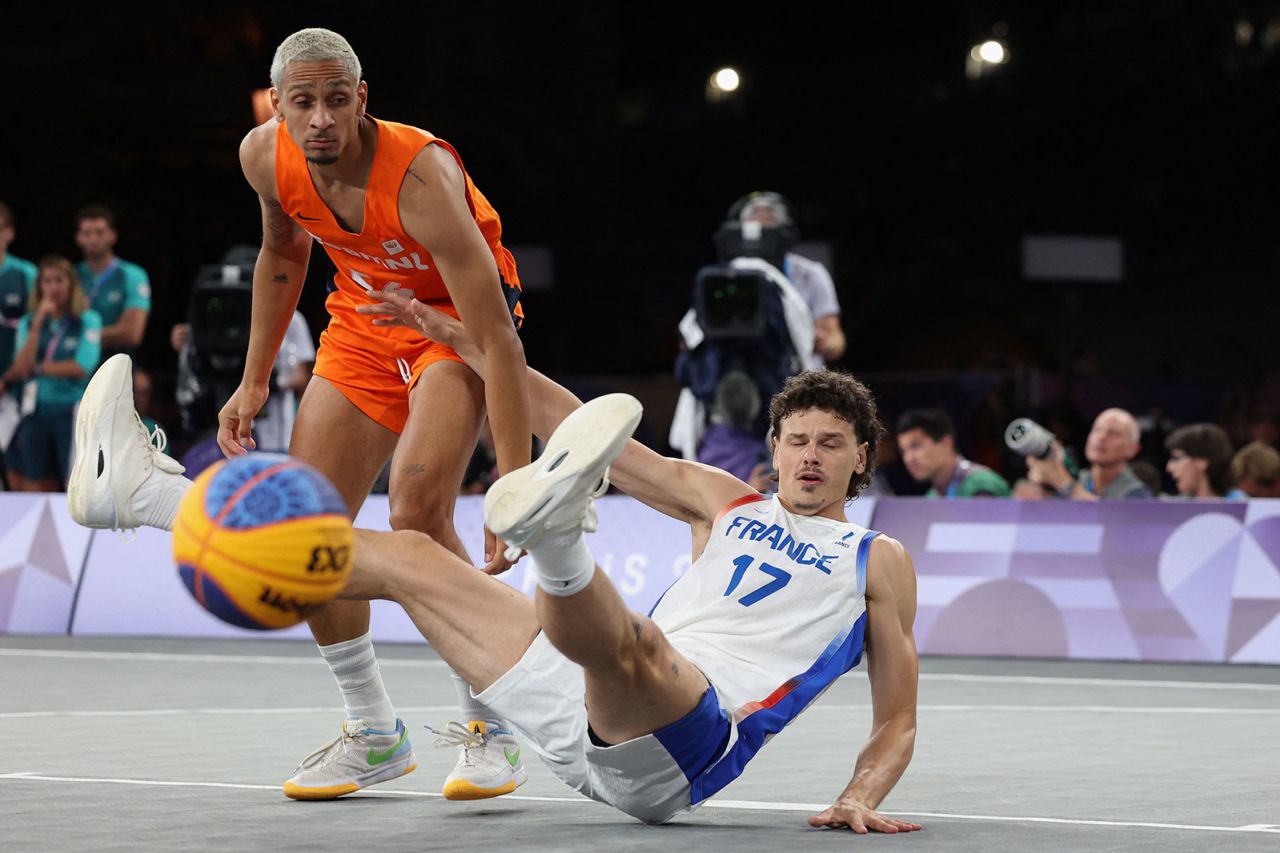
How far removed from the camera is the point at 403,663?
10266mm

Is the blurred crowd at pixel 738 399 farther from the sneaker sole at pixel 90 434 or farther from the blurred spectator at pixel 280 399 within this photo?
the sneaker sole at pixel 90 434

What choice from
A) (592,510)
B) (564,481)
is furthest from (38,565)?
(564,481)

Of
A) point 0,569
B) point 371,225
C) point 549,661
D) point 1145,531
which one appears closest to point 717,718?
point 549,661

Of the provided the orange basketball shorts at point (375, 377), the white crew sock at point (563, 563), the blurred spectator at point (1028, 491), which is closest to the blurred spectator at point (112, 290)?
the blurred spectator at point (1028, 491)

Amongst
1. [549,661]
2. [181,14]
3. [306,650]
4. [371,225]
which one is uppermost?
[181,14]

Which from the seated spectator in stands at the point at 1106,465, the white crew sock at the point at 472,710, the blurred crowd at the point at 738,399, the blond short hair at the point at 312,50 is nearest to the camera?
the blond short hair at the point at 312,50

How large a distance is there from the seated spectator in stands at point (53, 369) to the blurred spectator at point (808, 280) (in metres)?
4.02

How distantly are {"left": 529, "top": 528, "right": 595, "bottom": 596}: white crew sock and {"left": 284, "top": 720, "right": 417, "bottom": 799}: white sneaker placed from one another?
1665mm

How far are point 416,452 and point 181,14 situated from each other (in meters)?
15.5

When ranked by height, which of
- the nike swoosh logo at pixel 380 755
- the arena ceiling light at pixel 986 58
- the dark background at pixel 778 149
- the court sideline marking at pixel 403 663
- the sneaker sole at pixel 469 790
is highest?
the arena ceiling light at pixel 986 58

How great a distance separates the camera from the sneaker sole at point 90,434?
574 cm

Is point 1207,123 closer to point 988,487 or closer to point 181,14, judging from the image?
point 181,14

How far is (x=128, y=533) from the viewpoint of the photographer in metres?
6.45

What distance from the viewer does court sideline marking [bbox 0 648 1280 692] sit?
31.1ft
